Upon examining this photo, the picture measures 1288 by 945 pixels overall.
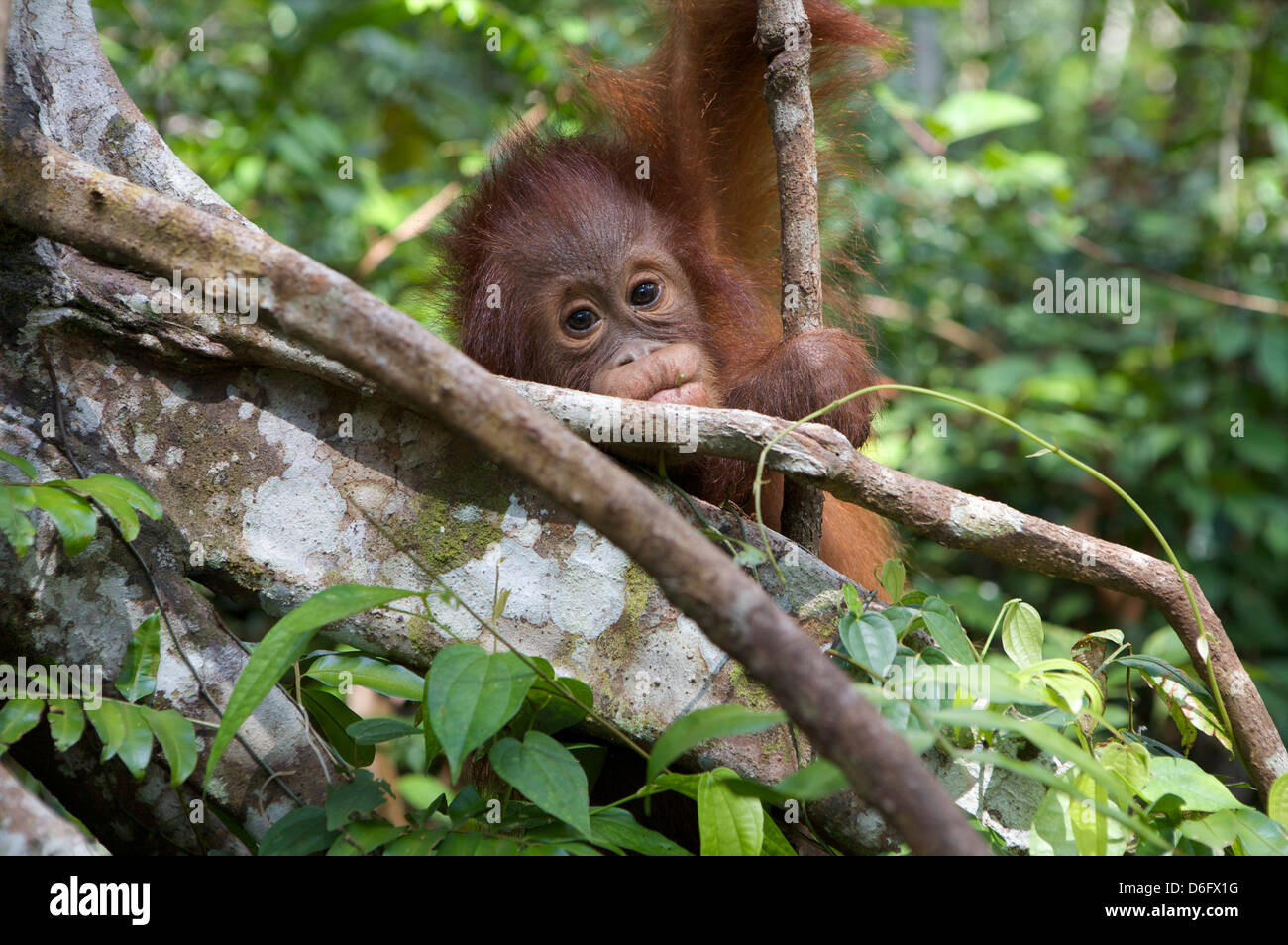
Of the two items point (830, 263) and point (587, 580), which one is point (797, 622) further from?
point (830, 263)

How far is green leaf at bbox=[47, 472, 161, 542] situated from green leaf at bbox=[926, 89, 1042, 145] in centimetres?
396

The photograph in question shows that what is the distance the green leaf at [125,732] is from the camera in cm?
167

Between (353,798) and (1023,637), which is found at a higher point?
(1023,637)

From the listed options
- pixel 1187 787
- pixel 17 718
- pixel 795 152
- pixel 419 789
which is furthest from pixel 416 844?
pixel 419 789

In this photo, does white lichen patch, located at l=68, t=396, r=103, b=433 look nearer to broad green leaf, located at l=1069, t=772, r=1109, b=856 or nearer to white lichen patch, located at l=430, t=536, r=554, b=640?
white lichen patch, located at l=430, t=536, r=554, b=640

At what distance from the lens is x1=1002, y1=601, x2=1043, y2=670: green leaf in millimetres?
2078

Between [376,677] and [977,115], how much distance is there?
4.03m

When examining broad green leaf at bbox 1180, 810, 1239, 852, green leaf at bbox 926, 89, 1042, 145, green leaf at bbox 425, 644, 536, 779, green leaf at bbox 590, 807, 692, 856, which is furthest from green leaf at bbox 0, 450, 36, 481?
green leaf at bbox 926, 89, 1042, 145

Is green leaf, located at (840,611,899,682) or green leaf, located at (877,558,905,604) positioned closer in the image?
green leaf, located at (840,611,899,682)

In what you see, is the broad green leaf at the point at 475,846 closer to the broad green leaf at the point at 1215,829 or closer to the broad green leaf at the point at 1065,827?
the broad green leaf at the point at 1065,827

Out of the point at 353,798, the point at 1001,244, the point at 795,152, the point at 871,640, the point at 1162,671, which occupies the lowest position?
the point at 353,798

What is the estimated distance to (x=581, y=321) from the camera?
3291 mm

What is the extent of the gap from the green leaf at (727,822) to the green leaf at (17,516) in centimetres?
118

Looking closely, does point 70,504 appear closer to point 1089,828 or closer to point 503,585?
point 503,585
